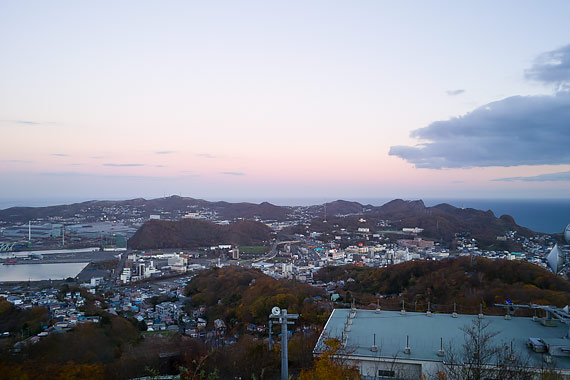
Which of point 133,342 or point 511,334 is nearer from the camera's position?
point 511,334

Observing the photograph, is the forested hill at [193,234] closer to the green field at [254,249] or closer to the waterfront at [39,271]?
the green field at [254,249]

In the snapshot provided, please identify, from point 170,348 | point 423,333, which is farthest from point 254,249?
point 423,333

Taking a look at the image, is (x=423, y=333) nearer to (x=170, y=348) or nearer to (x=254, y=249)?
(x=170, y=348)

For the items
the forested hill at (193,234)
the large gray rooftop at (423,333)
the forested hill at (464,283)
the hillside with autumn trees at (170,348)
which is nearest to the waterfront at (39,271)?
the hillside with autumn trees at (170,348)

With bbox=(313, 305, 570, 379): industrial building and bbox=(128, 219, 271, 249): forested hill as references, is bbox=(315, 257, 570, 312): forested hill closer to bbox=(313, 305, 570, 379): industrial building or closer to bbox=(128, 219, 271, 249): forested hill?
bbox=(313, 305, 570, 379): industrial building

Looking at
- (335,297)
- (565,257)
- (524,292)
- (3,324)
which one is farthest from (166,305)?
(565,257)

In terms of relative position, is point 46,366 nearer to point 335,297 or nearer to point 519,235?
point 335,297

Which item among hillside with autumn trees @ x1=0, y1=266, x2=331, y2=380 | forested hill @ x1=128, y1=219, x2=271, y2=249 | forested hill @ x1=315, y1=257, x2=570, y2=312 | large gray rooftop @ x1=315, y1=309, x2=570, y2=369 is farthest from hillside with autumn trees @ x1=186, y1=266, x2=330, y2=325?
forested hill @ x1=128, y1=219, x2=271, y2=249
